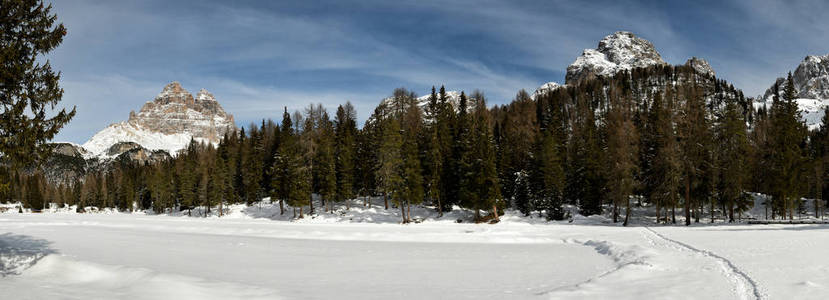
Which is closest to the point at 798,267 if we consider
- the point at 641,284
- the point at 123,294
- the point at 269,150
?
the point at 641,284

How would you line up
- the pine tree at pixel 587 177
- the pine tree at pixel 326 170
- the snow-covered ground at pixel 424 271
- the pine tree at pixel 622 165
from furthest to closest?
the pine tree at pixel 326 170, the pine tree at pixel 587 177, the pine tree at pixel 622 165, the snow-covered ground at pixel 424 271

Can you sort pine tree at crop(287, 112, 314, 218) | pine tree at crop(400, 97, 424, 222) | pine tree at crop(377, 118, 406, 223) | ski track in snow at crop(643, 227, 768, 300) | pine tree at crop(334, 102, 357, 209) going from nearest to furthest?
ski track in snow at crop(643, 227, 768, 300) → pine tree at crop(400, 97, 424, 222) → pine tree at crop(377, 118, 406, 223) → pine tree at crop(287, 112, 314, 218) → pine tree at crop(334, 102, 357, 209)

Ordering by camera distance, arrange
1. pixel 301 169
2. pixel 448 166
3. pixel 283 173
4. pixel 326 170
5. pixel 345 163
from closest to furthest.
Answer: pixel 448 166
pixel 301 169
pixel 326 170
pixel 345 163
pixel 283 173

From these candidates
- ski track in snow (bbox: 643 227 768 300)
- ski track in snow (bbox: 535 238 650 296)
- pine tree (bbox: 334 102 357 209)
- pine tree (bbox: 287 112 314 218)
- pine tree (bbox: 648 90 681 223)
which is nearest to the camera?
ski track in snow (bbox: 643 227 768 300)

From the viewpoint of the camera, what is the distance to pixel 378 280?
42.7 ft

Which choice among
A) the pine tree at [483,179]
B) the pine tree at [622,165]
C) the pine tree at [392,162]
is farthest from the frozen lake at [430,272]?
the pine tree at [392,162]

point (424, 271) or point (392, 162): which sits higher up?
point (392, 162)

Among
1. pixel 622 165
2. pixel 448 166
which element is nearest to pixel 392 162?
pixel 448 166

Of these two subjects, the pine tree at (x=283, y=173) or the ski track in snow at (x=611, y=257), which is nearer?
the ski track in snow at (x=611, y=257)

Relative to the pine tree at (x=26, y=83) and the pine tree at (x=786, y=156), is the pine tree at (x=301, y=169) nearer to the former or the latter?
the pine tree at (x=26, y=83)

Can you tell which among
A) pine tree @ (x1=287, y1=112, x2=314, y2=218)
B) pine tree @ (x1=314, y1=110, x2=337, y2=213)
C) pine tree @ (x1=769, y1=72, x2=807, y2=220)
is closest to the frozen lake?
pine tree @ (x1=769, y1=72, x2=807, y2=220)

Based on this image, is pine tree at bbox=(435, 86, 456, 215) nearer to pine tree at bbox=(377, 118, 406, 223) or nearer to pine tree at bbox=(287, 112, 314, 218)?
pine tree at bbox=(377, 118, 406, 223)

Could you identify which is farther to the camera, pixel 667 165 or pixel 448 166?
pixel 448 166

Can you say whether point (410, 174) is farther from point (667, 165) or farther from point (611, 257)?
point (611, 257)
